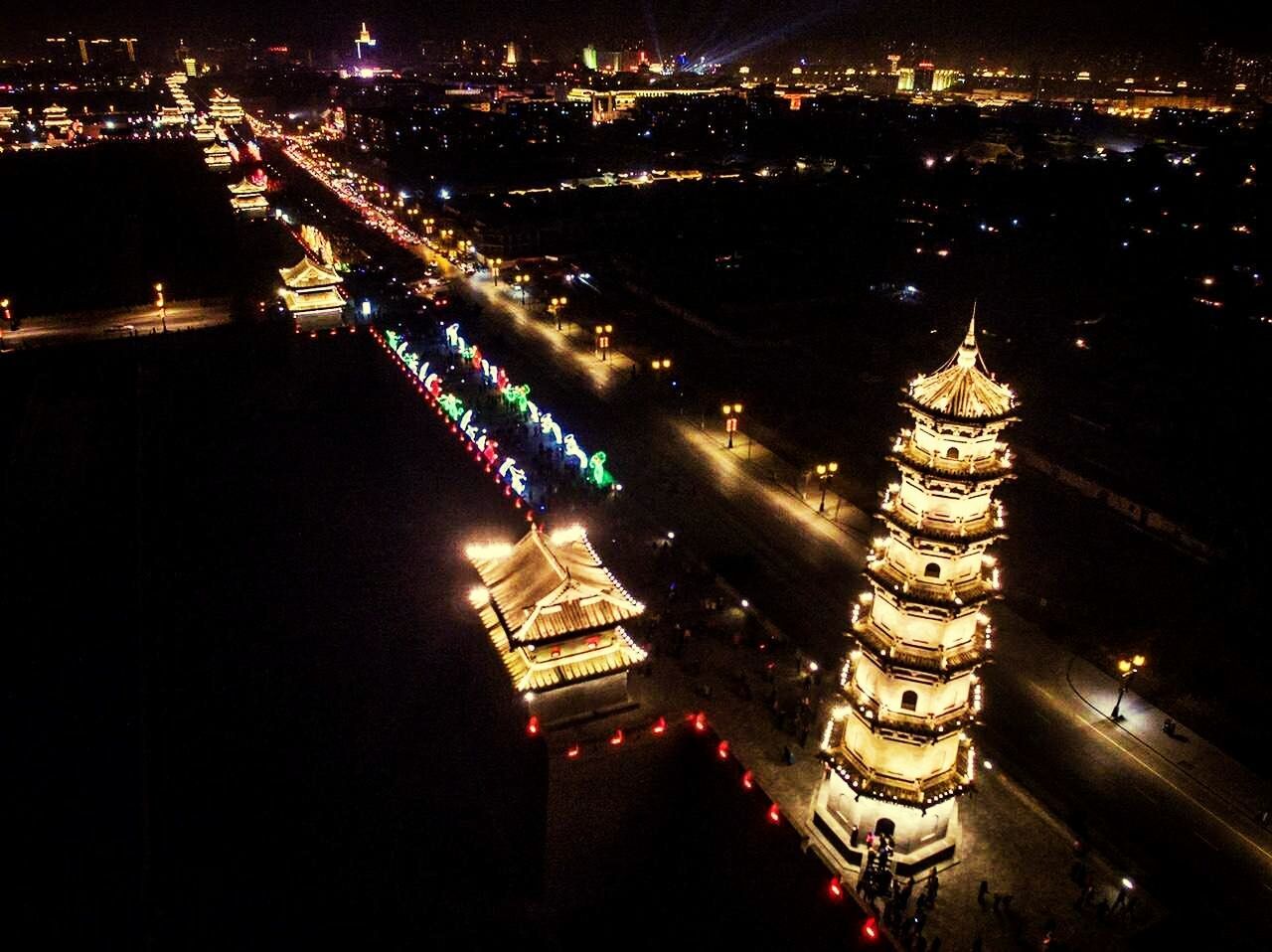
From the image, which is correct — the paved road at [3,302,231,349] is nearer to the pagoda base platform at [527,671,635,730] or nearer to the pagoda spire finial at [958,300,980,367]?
the pagoda base platform at [527,671,635,730]

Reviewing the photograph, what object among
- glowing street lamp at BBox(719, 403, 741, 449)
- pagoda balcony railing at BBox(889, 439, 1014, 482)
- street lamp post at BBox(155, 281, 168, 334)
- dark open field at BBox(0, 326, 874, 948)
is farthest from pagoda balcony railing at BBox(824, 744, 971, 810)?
street lamp post at BBox(155, 281, 168, 334)

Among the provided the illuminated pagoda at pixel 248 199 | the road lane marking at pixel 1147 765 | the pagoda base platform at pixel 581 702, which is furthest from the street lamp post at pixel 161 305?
the road lane marking at pixel 1147 765

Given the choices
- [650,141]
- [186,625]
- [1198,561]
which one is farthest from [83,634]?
[650,141]

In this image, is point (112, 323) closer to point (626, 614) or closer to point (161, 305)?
point (161, 305)

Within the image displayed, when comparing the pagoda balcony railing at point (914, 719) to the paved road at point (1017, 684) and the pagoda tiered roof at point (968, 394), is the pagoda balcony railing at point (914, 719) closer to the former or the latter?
the paved road at point (1017, 684)

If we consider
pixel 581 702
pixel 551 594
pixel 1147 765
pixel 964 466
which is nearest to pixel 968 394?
pixel 964 466

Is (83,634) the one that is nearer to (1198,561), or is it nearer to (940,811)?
(940,811)

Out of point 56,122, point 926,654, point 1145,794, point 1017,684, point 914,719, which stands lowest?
point 1145,794
